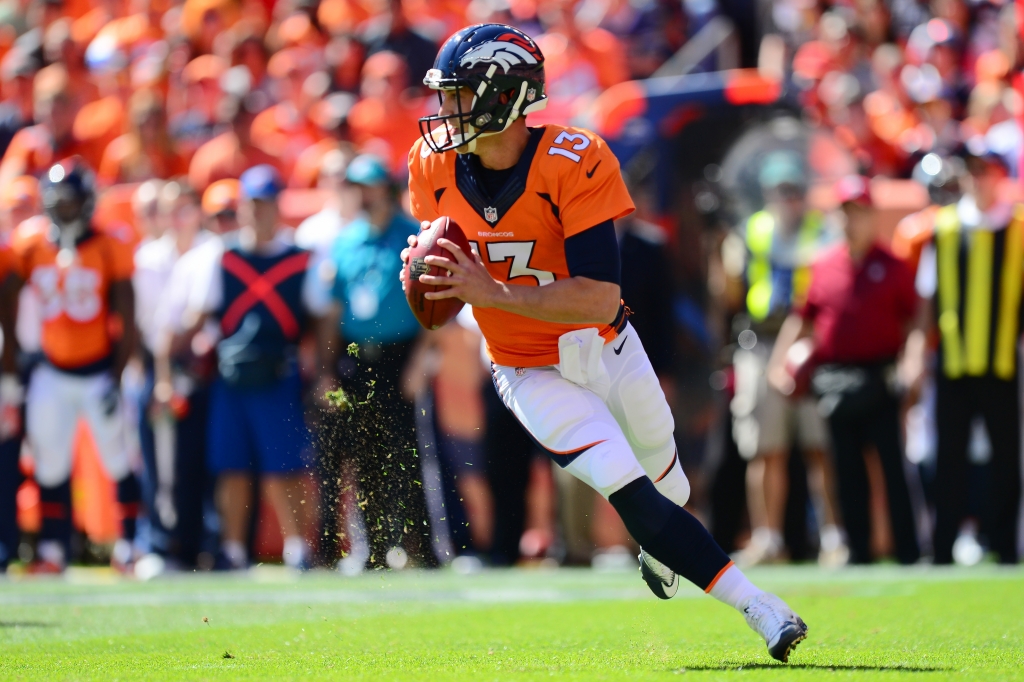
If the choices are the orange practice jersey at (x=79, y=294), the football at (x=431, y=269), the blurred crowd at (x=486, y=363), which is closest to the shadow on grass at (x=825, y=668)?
the football at (x=431, y=269)

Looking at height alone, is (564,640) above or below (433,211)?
below

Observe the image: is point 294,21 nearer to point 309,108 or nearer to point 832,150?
point 309,108

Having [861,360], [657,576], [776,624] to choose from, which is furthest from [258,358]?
[776,624]

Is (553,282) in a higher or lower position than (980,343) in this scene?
higher

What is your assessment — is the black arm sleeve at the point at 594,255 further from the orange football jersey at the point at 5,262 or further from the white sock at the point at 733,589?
the orange football jersey at the point at 5,262

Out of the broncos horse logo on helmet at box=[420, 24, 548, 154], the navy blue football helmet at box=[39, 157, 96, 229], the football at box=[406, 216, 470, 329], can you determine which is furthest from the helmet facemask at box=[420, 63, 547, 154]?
the navy blue football helmet at box=[39, 157, 96, 229]

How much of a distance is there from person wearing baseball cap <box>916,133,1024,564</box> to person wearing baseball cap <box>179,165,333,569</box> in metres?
3.44

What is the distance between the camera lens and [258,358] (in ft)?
26.6

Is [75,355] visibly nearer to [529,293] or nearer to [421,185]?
[421,185]

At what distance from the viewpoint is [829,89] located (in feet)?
33.3

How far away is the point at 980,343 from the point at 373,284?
3.31m

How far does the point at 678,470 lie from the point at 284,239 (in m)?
4.49

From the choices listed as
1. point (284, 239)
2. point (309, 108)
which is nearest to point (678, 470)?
point (284, 239)

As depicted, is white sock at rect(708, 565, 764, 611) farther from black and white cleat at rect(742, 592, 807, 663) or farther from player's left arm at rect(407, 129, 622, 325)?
player's left arm at rect(407, 129, 622, 325)
